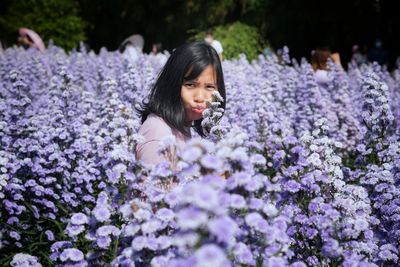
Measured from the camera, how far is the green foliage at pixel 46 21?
17.0 meters

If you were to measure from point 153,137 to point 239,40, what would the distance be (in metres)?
12.1

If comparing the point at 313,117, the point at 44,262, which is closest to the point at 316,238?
the point at 44,262

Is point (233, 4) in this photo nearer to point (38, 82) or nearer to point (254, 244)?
point (38, 82)

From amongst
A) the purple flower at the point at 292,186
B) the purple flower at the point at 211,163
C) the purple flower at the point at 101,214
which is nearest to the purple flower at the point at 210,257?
the purple flower at the point at 211,163

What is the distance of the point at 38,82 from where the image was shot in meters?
6.74

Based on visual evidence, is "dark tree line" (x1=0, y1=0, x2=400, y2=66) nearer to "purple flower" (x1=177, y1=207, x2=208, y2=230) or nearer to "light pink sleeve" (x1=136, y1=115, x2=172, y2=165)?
"light pink sleeve" (x1=136, y1=115, x2=172, y2=165)

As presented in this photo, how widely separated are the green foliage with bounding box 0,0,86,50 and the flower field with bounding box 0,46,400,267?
11917 mm

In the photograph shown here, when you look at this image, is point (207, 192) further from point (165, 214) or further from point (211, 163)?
point (165, 214)

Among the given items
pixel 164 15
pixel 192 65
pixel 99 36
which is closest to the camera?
pixel 192 65

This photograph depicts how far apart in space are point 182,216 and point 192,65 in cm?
171

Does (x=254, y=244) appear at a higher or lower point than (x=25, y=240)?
higher

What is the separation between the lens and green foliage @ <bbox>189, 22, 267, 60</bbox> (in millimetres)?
14102

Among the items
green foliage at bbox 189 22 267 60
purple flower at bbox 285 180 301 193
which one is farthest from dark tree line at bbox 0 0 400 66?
purple flower at bbox 285 180 301 193

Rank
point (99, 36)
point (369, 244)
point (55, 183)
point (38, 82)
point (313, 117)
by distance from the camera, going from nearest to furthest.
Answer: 1. point (369, 244)
2. point (55, 183)
3. point (313, 117)
4. point (38, 82)
5. point (99, 36)
